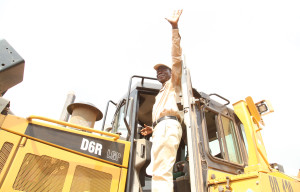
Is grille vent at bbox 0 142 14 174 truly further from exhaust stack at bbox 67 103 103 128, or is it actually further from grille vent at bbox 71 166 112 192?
exhaust stack at bbox 67 103 103 128

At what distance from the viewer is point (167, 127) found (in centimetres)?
214

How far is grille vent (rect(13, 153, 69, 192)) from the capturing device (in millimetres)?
1873

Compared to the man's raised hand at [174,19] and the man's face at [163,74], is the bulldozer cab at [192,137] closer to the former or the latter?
the man's face at [163,74]

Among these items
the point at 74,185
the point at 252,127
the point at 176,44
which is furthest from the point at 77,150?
the point at 252,127

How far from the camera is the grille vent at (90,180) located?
2034mm

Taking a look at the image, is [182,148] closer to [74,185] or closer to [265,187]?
[265,187]

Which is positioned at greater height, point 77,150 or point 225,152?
point 225,152

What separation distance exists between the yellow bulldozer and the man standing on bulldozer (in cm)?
12

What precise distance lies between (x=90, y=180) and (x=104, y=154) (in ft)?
0.91

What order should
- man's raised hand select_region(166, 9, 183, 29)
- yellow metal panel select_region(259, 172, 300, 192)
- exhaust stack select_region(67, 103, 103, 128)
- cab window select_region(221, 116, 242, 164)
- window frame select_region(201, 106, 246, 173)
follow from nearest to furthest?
yellow metal panel select_region(259, 172, 300, 192) → man's raised hand select_region(166, 9, 183, 29) → window frame select_region(201, 106, 246, 173) → exhaust stack select_region(67, 103, 103, 128) → cab window select_region(221, 116, 242, 164)

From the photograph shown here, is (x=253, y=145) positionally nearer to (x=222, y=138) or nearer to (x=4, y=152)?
(x=222, y=138)

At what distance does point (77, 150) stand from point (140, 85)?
45.9 inches

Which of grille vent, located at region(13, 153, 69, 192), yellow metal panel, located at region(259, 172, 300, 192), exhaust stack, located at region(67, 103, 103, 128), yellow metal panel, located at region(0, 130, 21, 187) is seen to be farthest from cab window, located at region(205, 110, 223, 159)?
yellow metal panel, located at region(0, 130, 21, 187)

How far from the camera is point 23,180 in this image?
6.15 ft
